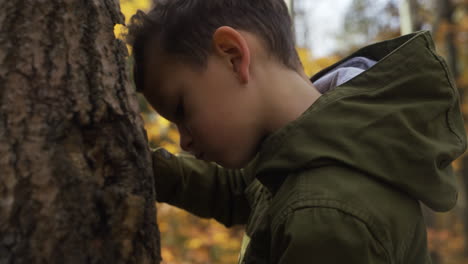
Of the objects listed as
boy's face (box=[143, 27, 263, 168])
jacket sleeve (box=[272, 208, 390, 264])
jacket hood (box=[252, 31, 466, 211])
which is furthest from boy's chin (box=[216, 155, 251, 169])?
jacket sleeve (box=[272, 208, 390, 264])

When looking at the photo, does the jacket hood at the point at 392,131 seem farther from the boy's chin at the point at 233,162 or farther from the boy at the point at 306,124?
the boy's chin at the point at 233,162

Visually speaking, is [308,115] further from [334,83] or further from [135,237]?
[135,237]

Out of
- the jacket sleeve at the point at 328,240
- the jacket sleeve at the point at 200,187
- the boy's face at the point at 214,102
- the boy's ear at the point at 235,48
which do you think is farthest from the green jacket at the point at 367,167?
the jacket sleeve at the point at 200,187

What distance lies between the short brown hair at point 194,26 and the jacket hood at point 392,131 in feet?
1.04

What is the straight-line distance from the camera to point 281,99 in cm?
135

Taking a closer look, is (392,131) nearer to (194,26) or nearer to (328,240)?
(328,240)

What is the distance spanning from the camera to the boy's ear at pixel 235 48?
131cm

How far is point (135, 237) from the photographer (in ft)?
3.04

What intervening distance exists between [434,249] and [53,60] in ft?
26.6

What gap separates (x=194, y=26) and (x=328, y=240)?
79 cm

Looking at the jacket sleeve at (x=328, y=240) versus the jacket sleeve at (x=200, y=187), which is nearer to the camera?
the jacket sleeve at (x=328, y=240)

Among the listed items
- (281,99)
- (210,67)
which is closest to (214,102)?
(210,67)

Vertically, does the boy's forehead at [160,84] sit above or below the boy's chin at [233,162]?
above

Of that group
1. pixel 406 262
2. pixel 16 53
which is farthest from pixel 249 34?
pixel 406 262
